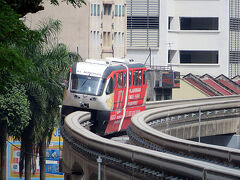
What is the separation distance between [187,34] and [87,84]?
69.2 meters

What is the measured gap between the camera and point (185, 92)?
90.9m

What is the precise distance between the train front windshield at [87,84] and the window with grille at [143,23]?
213 feet

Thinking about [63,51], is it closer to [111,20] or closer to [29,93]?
[29,93]

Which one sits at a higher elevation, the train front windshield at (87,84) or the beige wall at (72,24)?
the beige wall at (72,24)

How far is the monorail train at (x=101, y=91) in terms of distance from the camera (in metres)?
35.9

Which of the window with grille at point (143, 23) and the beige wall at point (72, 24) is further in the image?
the window with grille at point (143, 23)

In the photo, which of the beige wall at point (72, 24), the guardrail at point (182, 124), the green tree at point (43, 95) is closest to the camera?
the guardrail at point (182, 124)

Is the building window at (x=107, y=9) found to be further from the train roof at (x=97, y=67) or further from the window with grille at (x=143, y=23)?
the train roof at (x=97, y=67)

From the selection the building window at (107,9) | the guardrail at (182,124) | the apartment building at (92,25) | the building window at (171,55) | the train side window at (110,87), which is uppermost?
the building window at (107,9)

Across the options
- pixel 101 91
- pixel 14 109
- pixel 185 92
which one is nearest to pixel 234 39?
pixel 185 92

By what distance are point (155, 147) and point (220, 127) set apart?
25771 mm

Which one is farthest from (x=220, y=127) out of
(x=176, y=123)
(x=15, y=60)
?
(x=15, y=60)

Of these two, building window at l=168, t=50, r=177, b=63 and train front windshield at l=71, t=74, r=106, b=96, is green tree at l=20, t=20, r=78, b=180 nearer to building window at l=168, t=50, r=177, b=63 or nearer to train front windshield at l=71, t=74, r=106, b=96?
train front windshield at l=71, t=74, r=106, b=96

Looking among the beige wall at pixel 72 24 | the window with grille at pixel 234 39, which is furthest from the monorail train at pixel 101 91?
the window with grille at pixel 234 39
